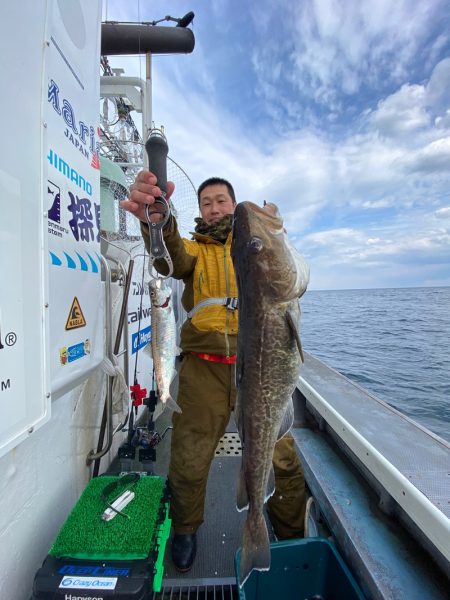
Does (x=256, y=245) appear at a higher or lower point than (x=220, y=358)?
higher

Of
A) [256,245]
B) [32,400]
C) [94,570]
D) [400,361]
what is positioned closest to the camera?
[32,400]

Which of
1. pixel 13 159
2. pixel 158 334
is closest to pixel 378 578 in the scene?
pixel 158 334

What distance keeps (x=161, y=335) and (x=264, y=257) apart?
113 cm

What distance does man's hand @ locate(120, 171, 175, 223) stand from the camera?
1646mm

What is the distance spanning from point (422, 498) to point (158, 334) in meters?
1.81

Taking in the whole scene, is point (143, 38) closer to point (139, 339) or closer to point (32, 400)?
point (139, 339)

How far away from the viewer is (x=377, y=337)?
54.5ft

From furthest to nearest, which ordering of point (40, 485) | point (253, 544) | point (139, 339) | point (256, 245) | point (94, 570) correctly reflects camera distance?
1. point (139, 339)
2. point (40, 485)
3. point (94, 570)
4. point (253, 544)
5. point (256, 245)

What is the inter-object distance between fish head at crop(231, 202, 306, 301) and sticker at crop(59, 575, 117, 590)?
1.64m

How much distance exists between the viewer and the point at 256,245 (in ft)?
4.81

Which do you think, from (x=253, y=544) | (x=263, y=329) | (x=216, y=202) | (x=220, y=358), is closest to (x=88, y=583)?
(x=253, y=544)

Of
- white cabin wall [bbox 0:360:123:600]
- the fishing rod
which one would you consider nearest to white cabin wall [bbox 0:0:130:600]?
white cabin wall [bbox 0:360:123:600]

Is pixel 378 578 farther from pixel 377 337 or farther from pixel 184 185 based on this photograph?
pixel 377 337

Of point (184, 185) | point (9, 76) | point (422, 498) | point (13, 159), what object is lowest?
point (422, 498)
